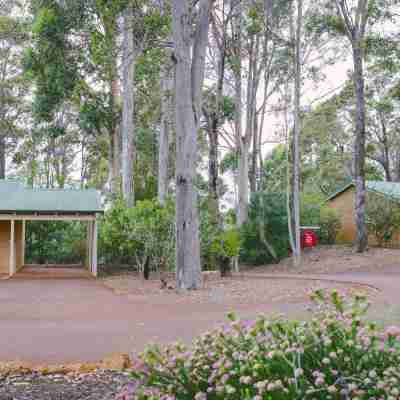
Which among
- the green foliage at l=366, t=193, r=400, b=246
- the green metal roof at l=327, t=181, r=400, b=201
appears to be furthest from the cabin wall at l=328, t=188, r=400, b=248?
the green foliage at l=366, t=193, r=400, b=246

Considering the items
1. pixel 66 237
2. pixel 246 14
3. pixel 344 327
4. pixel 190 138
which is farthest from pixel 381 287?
pixel 66 237

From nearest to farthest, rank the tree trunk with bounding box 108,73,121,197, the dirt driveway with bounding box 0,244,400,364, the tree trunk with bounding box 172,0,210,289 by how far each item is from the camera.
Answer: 1. the dirt driveway with bounding box 0,244,400,364
2. the tree trunk with bounding box 172,0,210,289
3. the tree trunk with bounding box 108,73,121,197

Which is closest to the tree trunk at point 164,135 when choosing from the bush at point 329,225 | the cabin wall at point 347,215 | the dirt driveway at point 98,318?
the bush at point 329,225

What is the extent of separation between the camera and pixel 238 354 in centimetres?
264

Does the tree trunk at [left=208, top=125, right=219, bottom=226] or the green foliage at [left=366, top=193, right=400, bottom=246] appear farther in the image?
the green foliage at [left=366, top=193, right=400, bottom=246]

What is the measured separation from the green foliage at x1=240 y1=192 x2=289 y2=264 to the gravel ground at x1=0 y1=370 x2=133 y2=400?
62.8 ft

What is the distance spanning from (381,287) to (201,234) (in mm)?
6807

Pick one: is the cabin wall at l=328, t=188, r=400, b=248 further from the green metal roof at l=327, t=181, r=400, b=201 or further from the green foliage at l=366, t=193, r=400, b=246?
the green foliage at l=366, t=193, r=400, b=246

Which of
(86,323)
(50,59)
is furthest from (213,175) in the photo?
(86,323)

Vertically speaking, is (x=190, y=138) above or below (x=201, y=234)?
above

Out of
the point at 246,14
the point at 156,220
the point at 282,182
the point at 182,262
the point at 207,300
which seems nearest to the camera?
the point at 207,300

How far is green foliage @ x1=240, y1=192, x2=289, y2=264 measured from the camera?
2397 cm

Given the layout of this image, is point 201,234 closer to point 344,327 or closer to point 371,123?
point 344,327

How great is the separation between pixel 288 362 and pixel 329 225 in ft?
83.7
